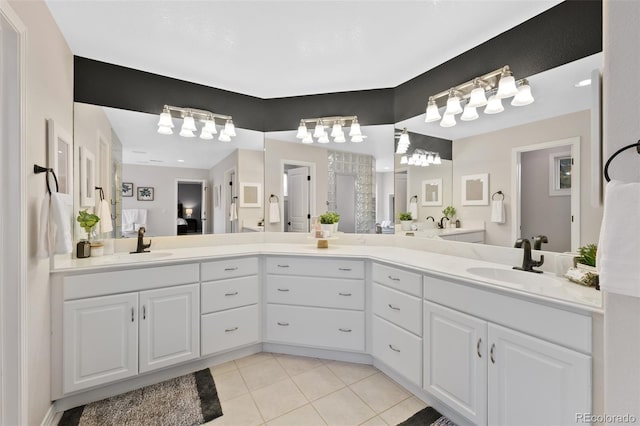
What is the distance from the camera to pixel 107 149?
2268mm

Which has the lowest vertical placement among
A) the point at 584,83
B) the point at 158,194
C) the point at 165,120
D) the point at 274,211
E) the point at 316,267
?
the point at 316,267

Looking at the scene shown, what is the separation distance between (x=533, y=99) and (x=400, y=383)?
6.80 ft

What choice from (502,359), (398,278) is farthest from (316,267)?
(502,359)

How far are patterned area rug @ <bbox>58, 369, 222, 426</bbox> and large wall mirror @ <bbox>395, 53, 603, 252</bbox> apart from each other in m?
2.20

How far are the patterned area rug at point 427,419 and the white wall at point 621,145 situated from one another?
1111 mm

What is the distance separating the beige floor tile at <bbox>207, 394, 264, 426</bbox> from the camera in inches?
63.9

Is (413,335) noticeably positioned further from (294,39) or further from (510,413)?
(294,39)

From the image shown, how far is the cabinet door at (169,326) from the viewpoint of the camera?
1.90 meters

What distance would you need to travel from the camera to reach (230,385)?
1.97 m

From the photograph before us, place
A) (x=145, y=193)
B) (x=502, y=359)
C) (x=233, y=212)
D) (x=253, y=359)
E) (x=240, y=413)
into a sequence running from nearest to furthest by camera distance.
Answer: (x=502, y=359), (x=240, y=413), (x=253, y=359), (x=145, y=193), (x=233, y=212)

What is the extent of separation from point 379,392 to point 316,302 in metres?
0.76

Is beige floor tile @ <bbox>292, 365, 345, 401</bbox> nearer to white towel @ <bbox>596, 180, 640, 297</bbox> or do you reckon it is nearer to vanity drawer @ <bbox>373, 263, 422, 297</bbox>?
vanity drawer @ <bbox>373, 263, 422, 297</bbox>

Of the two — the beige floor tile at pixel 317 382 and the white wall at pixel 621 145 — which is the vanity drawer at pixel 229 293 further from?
the white wall at pixel 621 145

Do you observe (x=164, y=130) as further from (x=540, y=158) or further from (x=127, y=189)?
(x=540, y=158)
